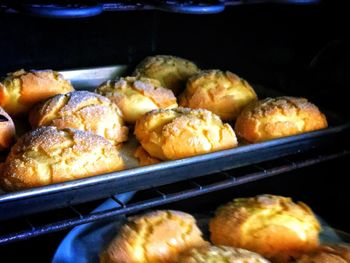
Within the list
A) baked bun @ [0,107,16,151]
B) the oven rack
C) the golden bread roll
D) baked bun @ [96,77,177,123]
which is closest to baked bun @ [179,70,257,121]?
baked bun @ [96,77,177,123]

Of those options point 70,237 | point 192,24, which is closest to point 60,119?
point 70,237

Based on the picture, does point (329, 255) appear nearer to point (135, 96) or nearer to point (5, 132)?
point (135, 96)

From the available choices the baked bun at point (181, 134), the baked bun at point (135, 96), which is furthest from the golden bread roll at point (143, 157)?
the baked bun at point (135, 96)

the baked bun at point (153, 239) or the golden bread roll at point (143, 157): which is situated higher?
the golden bread roll at point (143, 157)

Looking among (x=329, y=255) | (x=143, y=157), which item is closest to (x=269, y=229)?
(x=329, y=255)

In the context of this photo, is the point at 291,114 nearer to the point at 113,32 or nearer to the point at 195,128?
the point at 195,128

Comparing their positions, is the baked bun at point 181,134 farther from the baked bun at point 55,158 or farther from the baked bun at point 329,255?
the baked bun at point 329,255
